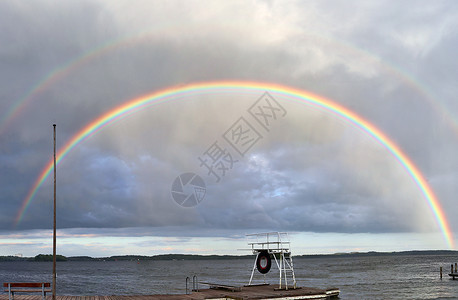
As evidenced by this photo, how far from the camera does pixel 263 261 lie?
33.9 m

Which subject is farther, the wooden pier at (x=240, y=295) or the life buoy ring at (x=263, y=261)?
the life buoy ring at (x=263, y=261)

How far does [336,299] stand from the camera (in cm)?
4466

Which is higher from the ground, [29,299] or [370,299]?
[29,299]

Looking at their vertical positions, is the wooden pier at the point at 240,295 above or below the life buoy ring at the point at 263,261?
below

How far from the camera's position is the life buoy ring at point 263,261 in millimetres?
33531

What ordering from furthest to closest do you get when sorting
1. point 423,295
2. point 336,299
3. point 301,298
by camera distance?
point 423,295, point 336,299, point 301,298

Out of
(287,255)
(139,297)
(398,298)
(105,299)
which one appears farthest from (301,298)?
(398,298)

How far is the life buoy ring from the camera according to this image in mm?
33531

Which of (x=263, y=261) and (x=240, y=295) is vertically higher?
(x=263, y=261)

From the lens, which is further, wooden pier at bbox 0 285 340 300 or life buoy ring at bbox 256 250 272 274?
life buoy ring at bbox 256 250 272 274

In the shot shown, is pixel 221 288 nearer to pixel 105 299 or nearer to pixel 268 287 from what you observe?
pixel 268 287

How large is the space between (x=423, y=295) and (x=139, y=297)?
120 feet

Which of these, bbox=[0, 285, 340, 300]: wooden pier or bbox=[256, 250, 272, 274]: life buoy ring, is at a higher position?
bbox=[256, 250, 272, 274]: life buoy ring

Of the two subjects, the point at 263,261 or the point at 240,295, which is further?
the point at 263,261
